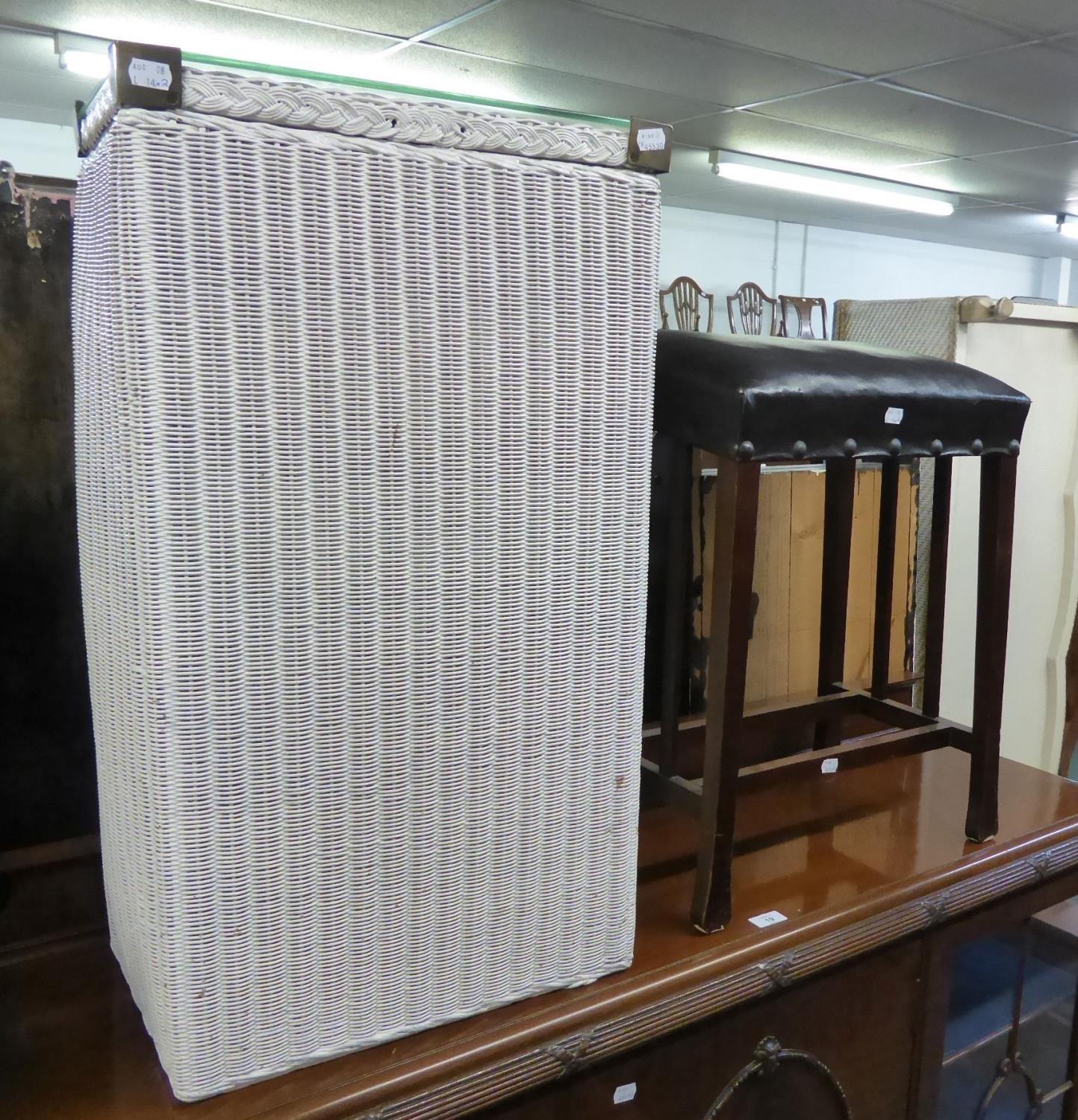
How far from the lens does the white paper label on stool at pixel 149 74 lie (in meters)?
0.54

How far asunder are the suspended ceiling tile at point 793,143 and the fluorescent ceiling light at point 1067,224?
2217 millimetres

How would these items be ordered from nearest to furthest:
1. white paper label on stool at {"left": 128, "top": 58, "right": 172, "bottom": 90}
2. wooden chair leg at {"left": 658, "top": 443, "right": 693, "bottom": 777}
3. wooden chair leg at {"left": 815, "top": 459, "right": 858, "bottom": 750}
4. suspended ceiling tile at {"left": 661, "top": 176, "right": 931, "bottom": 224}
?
white paper label on stool at {"left": 128, "top": 58, "right": 172, "bottom": 90}
wooden chair leg at {"left": 658, "top": 443, "right": 693, "bottom": 777}
wooden chair leg at {"left": 815, "top": 459, "right": 858, "bottom": 750}
suspended ceiling tile at {"left": 661, "top": 176, "right": 931, "bottom": 224}

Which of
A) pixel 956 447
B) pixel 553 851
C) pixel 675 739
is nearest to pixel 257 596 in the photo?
pixel 553 851

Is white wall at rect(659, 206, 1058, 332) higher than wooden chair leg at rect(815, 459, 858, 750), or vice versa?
white wall at rect(659, 206, 1058, 332)

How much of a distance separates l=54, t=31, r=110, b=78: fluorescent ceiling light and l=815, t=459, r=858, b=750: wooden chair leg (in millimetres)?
2970

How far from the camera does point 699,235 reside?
6340mm

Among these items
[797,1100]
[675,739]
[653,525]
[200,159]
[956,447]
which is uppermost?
[200,159]

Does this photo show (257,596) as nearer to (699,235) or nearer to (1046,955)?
(1046,955)

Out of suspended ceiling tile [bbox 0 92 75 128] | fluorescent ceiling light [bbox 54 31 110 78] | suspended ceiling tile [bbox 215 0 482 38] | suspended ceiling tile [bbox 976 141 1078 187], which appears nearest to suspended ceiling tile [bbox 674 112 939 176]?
suspended ceiling tile [bbox 976 141 1078 187]

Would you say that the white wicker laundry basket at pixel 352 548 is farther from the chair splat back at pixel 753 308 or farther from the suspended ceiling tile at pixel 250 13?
the chair splat back at pixel 753 308

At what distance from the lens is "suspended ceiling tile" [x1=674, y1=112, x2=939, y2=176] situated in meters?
4.21

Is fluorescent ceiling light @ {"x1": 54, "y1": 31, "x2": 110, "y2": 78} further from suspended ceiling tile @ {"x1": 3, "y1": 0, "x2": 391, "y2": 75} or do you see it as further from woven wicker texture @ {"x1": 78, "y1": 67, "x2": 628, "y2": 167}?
woven wicker texture @ {"x1": 78, "y1": 67, "x2": 628, "y2": 167}

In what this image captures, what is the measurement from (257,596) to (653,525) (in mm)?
624

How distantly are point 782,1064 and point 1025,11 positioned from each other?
3034 mm
